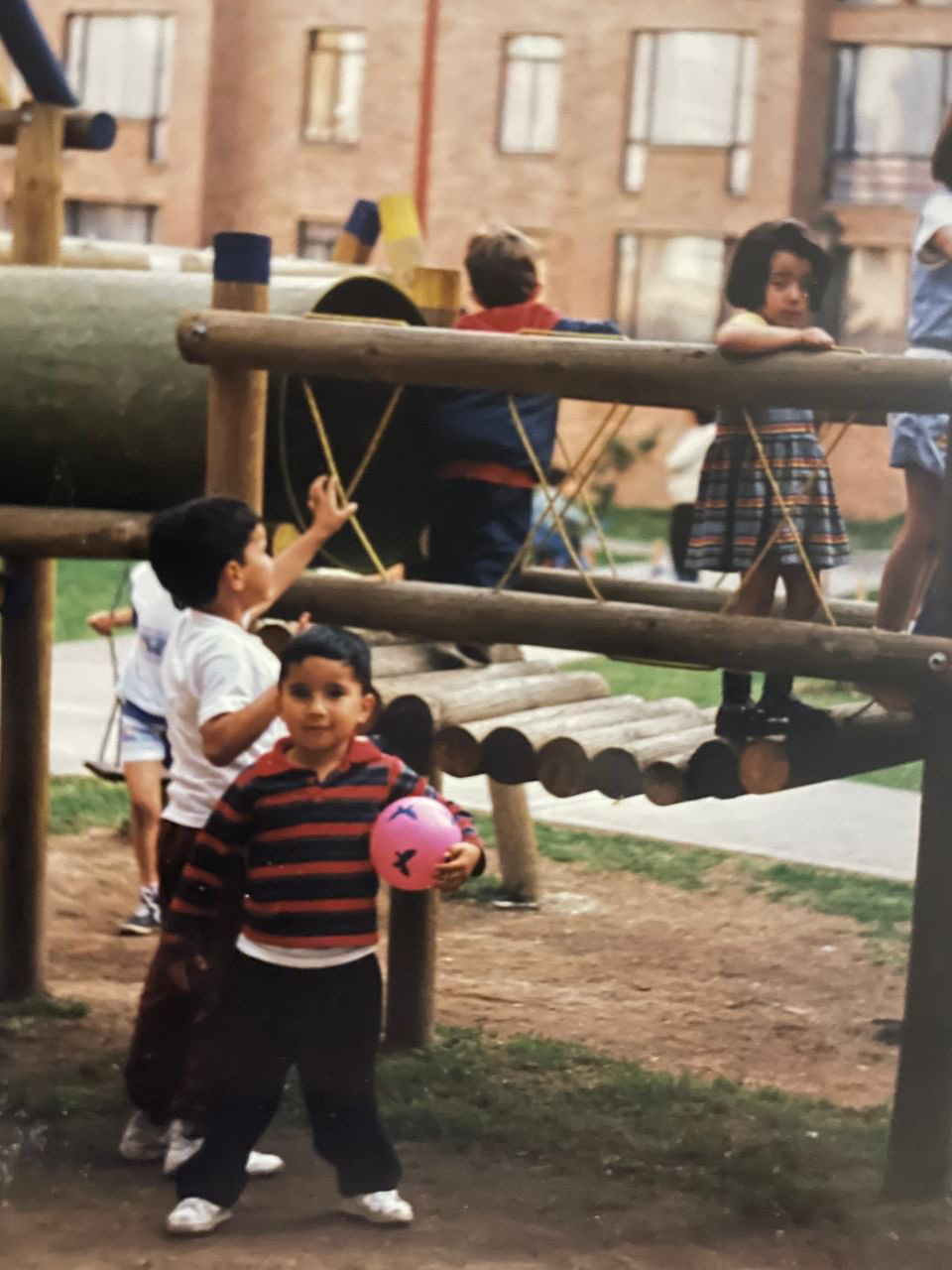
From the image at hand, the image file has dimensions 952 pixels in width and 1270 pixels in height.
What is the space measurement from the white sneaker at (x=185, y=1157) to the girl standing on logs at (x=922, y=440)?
6.67ft

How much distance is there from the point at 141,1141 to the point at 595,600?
5.12ft

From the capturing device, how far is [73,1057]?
5984 mm

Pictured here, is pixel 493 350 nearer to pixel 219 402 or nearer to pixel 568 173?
pixel 219 402

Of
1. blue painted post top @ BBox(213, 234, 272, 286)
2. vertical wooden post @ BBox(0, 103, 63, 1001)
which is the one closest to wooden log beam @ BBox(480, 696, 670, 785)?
blue painted post top @ BBox(213, 234, 272, 286)

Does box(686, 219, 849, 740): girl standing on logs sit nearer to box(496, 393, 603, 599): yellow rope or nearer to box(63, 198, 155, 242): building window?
box(496, 393, 603, 599): yellow rope

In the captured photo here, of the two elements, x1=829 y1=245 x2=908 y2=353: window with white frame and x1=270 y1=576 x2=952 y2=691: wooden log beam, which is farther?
x1=829 y1=245 x2=908 y2=353: window with white frame

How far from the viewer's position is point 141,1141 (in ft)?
16.8

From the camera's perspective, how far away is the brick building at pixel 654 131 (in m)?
29.8

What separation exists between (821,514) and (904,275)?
25282 millimetres

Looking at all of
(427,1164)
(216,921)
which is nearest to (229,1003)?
(216,921)

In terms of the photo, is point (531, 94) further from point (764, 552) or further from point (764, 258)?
point (764, 552)

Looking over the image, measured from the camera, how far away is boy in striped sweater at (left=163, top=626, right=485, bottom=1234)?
14.6 ft

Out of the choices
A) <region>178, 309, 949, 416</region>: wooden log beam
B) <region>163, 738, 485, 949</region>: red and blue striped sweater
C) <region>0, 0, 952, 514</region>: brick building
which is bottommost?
<region>163, 738, 485, 949</region>: red and blue striped sweater

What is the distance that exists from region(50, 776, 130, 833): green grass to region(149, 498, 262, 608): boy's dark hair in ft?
14.5
